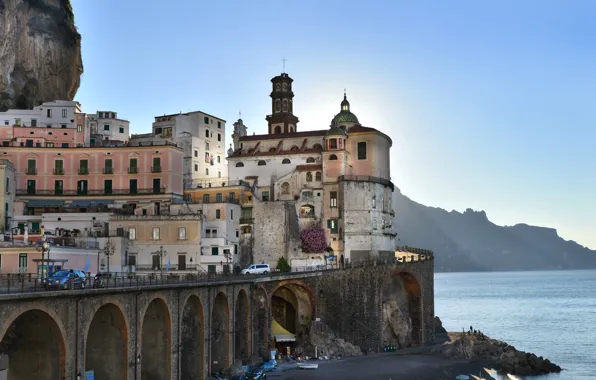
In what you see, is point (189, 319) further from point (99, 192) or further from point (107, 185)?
point (107, 185)

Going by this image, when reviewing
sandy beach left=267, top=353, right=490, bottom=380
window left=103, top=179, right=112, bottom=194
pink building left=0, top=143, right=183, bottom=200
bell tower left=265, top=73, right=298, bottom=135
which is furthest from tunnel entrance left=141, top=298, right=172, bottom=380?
bell tower left=265, top=73, right=298, bottom=135

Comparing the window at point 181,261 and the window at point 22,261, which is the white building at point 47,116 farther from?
the window at point 22,261

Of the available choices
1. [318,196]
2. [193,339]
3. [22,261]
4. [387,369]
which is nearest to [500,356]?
[387,369]

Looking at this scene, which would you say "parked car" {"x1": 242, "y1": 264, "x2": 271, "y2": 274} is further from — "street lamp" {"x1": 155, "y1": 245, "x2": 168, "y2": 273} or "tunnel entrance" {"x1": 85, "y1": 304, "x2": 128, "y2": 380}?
"tunnel entrance" {"x1": 85, "y1": 304, "x2": 128, "y2": 380}

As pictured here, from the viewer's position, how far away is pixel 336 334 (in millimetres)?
85500

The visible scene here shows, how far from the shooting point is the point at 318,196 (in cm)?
10256

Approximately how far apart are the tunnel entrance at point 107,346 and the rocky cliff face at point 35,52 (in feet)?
244

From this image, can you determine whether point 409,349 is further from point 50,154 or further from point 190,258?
point 50,154

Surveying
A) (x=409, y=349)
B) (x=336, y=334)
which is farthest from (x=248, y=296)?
(x=409, y=349)

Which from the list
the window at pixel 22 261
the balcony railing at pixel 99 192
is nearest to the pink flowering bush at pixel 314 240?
the balcony railing at pixel 99 192

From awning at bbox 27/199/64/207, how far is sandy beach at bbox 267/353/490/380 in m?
39.8

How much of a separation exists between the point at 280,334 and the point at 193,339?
21662 millimetres

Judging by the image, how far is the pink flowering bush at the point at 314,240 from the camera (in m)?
100.0

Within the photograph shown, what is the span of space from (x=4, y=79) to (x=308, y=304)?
6360 cm
